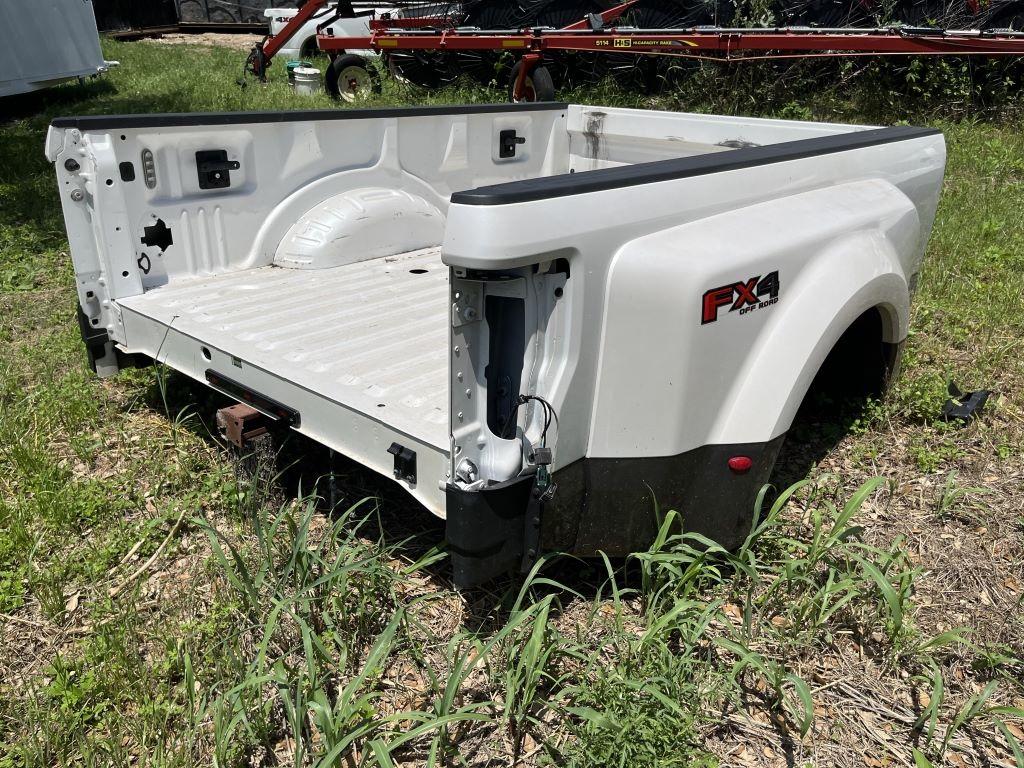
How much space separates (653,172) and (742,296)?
415mm

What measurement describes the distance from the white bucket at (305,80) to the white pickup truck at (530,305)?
26.8 ft

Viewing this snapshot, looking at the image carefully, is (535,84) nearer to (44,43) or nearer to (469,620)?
(44,43)

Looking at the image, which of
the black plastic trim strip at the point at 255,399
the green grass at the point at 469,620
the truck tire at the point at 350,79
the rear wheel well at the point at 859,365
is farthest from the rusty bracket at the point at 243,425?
the truck tire at the point at 350,79

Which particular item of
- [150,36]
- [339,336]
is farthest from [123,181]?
[150,36]

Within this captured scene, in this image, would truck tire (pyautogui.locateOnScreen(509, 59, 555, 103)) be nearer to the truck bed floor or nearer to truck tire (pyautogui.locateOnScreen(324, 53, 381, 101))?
truck tire (pyautogui.locateOnScreen(324, 53, 381, 101))

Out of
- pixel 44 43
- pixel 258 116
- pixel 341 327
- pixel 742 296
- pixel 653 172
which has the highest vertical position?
pixel 653 172

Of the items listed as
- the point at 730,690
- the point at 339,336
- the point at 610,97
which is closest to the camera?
the point at 730,690

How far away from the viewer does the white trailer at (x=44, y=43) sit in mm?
10570

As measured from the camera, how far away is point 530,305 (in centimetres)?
218

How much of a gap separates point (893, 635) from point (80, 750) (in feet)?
7.48

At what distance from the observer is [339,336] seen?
131 inches

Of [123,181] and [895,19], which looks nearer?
[123,181]

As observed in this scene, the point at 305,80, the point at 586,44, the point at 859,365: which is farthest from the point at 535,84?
the point at 859,365

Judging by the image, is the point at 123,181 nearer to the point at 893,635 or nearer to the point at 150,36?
the point at 893,635
